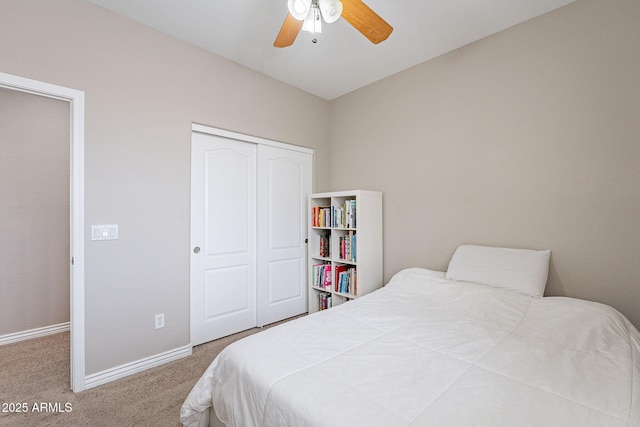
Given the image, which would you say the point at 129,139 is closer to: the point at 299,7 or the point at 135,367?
the point at 299,7

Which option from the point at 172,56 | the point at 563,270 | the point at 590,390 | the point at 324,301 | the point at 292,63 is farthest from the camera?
the point at 324,301

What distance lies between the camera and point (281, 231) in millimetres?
3062

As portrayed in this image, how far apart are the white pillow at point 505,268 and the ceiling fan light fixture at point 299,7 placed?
6.32 ft

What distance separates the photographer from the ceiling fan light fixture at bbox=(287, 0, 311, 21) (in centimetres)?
141

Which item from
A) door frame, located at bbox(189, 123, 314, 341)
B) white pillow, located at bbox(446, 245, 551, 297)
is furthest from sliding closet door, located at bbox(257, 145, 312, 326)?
white pillow, located at bbox(446, 245, 551, 297)

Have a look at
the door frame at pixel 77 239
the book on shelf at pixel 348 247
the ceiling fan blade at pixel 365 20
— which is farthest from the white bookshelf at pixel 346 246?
the door frame at pixel 77 239

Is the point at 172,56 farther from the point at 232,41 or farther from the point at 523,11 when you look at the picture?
the point at 523,11

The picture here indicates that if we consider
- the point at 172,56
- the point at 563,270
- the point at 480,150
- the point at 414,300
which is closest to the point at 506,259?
the point at 563,270

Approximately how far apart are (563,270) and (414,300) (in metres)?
1.01

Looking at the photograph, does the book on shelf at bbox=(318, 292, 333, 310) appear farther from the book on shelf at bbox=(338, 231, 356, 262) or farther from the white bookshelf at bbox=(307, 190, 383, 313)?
the book on shelf at bbox=(338, 231, 356, 262)

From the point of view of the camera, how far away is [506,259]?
6.39 feet

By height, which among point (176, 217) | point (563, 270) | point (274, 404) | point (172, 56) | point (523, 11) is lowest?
point (274, 404)

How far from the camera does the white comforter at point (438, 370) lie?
85 centimetres

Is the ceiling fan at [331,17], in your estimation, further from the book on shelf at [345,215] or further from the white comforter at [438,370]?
the white comforter at [438,370]
